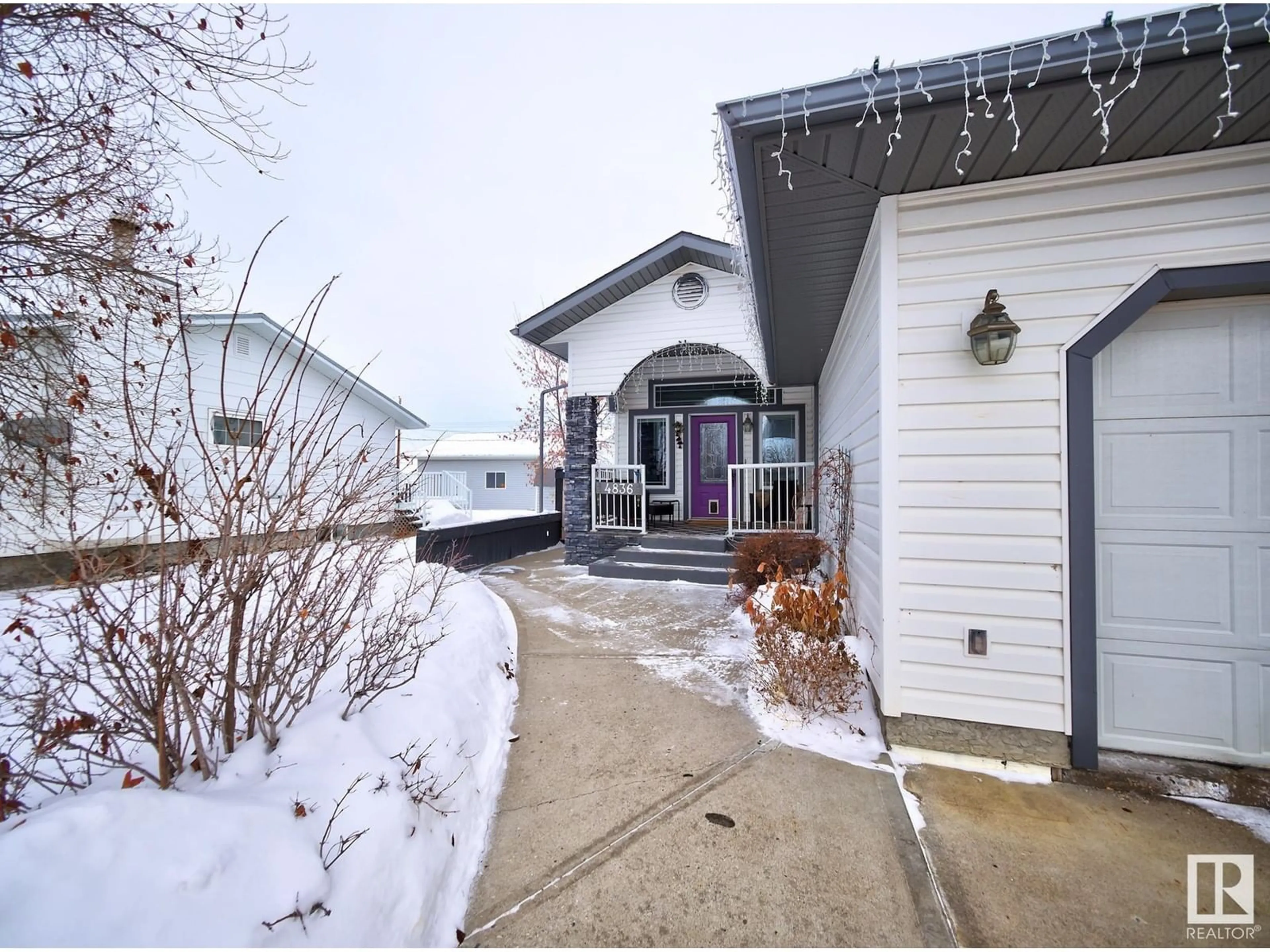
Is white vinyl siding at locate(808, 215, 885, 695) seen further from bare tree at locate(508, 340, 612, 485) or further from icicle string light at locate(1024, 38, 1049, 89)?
bare tree at locate(508, 340, 612, 485)

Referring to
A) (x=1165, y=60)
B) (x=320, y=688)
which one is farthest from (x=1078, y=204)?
(x=320, y=688)

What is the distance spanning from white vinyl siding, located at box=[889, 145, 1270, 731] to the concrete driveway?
532mm

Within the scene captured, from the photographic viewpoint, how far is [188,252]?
384 centimetres

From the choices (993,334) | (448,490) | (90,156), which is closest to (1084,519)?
(993,334)

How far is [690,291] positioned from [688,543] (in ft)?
13.9

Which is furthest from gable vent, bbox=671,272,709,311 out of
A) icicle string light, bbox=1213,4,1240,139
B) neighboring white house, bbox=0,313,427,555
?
icicle string light, bbox=1213,4,1240,139

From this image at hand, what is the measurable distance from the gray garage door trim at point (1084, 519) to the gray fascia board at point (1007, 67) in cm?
104

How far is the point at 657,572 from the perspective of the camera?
7242 millimetres

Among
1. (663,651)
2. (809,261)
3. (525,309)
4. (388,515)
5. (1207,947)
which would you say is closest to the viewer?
(1207,947)

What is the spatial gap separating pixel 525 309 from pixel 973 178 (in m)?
20.2

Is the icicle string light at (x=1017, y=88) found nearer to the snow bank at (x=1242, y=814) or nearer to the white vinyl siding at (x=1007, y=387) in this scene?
the white vinyl siding at (x=1007, y=387)

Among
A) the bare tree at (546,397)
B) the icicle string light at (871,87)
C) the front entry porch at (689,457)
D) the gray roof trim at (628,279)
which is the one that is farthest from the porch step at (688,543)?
the bare tree at (546,397)

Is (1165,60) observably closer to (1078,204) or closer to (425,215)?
(1078,204)

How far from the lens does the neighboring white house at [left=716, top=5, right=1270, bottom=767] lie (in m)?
2.30
